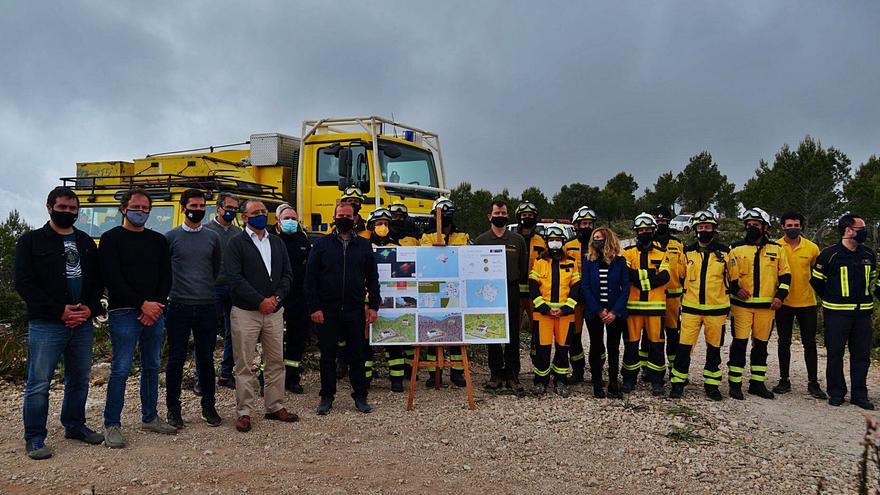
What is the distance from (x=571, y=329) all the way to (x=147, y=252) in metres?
4.55

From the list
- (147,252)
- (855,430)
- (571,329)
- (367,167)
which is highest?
(367,167)

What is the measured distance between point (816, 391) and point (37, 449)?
806 cm

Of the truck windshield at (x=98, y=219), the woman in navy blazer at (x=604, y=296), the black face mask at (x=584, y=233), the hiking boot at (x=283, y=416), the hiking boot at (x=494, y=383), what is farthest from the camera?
the truck windshield at (x=98, y=219)

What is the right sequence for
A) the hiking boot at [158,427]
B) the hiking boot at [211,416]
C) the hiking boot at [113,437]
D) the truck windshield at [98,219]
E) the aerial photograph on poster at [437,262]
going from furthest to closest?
1. the truck windshield at [98,219]
2. the aerial photograph on poster at [437,262]
3. the hiking boot at [211,416]
4. the hiking boot at [158,427]
5. the hiking boot at [113,437]

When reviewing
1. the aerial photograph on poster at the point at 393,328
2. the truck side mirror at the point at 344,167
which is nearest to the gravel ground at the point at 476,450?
the aerial photograph on poster at the point at 393,328

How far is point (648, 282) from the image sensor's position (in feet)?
23.0

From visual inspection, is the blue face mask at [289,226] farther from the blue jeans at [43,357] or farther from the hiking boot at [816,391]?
the hiking boot at [816,391]

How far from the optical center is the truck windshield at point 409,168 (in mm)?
10273

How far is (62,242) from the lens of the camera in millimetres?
4957

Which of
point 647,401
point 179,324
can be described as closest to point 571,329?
point 647,401

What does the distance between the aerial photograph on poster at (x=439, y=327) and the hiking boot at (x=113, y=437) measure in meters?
2.95

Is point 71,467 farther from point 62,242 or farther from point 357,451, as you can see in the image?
point 357,451

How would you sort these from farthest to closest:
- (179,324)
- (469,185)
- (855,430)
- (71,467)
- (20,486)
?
(469,185) → (855,430) → (179,324) → (71,467) → (20,486)

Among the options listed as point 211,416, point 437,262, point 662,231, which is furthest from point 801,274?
point 211,416
